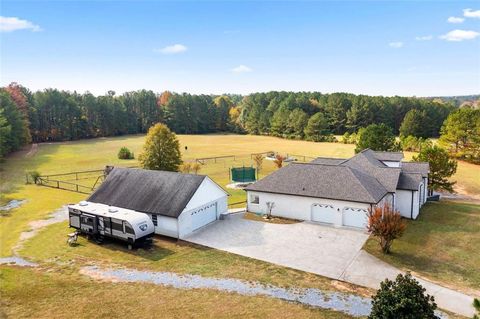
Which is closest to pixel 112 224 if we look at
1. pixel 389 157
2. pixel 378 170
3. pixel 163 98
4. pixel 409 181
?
pixel 378 170

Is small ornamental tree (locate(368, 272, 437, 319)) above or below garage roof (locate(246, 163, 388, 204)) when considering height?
below

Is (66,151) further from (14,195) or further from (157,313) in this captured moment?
(157,313)

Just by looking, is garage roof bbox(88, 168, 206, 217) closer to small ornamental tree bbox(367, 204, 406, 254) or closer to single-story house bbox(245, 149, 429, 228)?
single-story house bbox(245, 149, 429, 228)

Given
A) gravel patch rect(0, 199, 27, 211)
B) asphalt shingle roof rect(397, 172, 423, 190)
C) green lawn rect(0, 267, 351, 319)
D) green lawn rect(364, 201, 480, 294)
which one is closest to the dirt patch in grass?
green lawn rect(364, 201, 480, 294)

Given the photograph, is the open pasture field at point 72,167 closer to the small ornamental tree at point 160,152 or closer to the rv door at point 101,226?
the rv door at point 101,226

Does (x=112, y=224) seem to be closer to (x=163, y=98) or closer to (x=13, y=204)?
(x=13, y=204)
